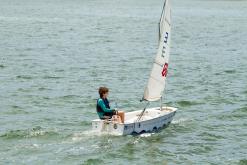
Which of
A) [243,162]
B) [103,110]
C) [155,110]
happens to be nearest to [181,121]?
[155,110]

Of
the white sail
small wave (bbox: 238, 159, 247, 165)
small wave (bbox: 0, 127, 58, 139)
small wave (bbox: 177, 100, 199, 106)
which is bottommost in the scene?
small wave (bbox: 238, 159, 247, 165)

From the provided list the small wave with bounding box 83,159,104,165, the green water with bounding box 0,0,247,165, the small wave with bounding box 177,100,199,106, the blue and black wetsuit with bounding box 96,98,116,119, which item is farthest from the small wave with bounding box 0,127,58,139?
the small wave with bounding box 177,100,199,106

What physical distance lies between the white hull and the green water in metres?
0.37

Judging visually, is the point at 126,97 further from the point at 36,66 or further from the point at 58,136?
the point at 36,66

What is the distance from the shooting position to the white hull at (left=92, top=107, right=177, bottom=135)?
87.9 ft

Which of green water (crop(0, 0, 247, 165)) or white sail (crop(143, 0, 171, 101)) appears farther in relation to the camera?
white sail (crop(143, 0, 171, 101))

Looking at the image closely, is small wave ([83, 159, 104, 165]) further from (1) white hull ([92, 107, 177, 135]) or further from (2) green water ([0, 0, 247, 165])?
(1) white hull ([92, 107, 177, 135])

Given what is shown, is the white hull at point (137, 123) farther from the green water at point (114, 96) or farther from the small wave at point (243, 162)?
the small wave at point (243, 162)

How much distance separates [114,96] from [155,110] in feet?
29.4

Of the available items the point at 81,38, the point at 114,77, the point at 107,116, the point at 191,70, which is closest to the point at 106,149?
the point at 107,116

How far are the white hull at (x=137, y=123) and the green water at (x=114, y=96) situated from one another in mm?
370

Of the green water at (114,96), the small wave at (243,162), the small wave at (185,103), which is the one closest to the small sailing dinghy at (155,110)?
the green water at (114,96)

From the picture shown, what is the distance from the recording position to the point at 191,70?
2031 inches

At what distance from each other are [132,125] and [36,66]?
25.9 metres
